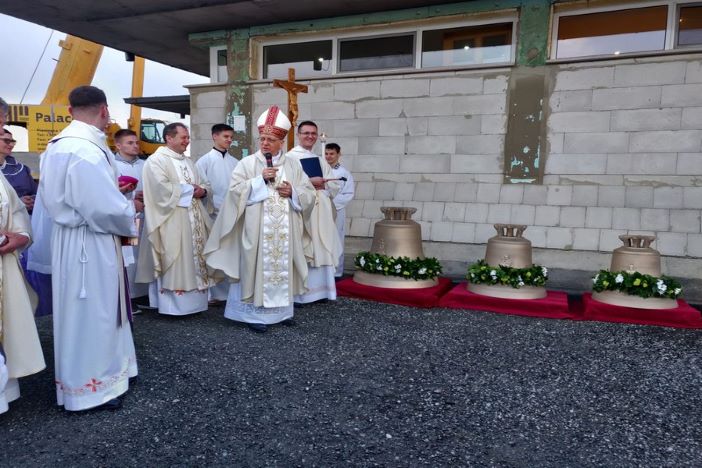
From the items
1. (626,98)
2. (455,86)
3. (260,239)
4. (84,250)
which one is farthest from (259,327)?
(626,98)

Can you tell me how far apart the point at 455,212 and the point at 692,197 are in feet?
9.01

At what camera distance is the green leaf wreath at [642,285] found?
15.6 ft

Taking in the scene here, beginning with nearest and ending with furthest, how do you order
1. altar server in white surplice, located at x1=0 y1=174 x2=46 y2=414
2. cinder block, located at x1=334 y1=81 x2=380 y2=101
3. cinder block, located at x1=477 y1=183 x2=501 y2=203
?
1. altar server in white surplice, located at x1=0 y1=174 x2=46 y2=414
2. cinder block, located at x1=477 y1=183 x2=501 y2=203
3. cinder block, located at x1=334 y1=81 x2=380 y2=101

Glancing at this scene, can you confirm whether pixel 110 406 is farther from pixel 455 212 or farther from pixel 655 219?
pixel 655 219

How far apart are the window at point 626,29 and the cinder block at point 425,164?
1.92 m

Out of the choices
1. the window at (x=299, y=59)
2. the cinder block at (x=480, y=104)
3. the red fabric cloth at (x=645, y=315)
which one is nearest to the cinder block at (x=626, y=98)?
the cinder block at (x=480, y=104)

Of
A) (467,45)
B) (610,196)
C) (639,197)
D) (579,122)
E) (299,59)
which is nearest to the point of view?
(639,197)

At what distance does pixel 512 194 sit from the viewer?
6.39 m

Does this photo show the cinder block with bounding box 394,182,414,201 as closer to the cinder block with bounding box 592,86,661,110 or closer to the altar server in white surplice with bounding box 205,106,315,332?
the cinder block with bounding box 592,86,661,110

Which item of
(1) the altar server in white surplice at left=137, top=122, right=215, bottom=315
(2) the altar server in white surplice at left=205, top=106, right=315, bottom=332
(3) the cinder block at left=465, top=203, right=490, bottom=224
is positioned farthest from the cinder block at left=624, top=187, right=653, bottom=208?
(1) the altar server in white surplice at left=137, top=122, right=215, bottom=315

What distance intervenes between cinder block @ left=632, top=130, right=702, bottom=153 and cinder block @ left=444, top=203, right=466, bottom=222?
214cm

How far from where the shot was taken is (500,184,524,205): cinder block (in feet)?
20.8

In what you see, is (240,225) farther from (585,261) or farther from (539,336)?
(585,261)

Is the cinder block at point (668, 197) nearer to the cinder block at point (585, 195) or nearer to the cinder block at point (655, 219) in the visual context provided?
the cinder block at point (655, 219)
